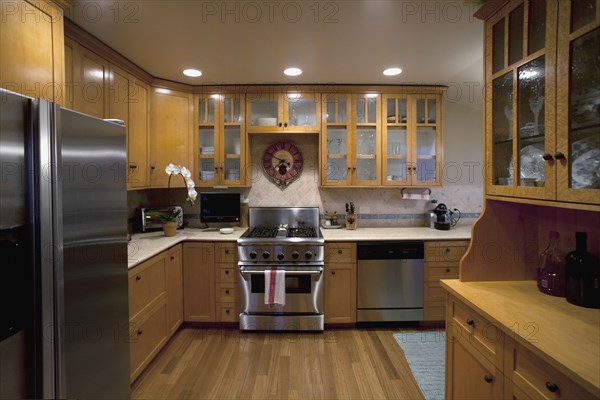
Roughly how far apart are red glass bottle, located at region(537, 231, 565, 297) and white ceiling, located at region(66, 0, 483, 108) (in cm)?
134

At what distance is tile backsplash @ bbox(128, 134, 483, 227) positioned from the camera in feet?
11.1

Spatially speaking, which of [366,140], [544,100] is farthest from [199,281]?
[544,100]

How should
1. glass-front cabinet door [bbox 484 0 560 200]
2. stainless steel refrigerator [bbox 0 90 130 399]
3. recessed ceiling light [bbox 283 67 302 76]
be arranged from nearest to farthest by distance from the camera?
1. stainless steel refrigerator [bbox 0 90 130 399]
2. glass-front cabinet door [bbox 484 0 560 200]
3. recessed ceiling light [bbox 283 67 302 76]

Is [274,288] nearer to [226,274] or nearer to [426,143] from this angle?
[226,274]

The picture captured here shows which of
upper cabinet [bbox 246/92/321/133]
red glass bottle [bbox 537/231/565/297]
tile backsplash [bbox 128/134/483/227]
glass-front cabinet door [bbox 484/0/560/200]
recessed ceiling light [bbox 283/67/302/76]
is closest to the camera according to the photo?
glass-front cabinet door [bbox 484/0/560/200]

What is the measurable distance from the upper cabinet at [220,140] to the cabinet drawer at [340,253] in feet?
3.62

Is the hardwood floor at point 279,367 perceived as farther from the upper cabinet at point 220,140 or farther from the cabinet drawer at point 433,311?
the upper cabinet at point 220,140

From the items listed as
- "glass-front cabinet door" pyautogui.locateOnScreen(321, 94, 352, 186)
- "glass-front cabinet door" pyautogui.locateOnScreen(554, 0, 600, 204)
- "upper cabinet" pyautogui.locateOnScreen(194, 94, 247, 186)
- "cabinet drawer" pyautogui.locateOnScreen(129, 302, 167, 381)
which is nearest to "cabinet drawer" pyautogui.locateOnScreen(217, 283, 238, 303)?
"cabinet drawer" pyautogui.locateOnScreen(129, 302, 167, 381)

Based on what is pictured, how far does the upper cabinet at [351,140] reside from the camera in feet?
10.1

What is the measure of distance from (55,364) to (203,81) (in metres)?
2.56

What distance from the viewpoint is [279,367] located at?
7.45 feet

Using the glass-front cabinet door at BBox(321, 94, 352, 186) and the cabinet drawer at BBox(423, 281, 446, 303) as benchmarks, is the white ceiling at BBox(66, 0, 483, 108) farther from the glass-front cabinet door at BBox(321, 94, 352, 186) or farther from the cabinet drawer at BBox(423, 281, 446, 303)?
the cabinet drawer at BBox(423, 281, 446, 303)

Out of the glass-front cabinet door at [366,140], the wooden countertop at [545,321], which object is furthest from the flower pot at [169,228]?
the wooden countertop at [545,321]

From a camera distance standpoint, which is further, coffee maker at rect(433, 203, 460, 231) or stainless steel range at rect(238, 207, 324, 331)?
coffee maker at rect(433, 203, 460, 231)
